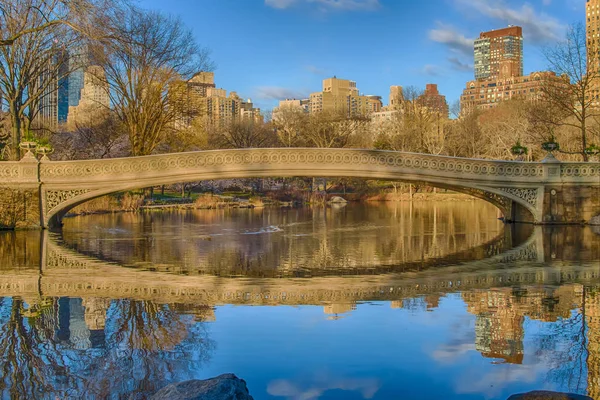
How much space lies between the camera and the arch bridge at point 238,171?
66.1 feet

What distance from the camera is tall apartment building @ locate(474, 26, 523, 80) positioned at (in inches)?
7328

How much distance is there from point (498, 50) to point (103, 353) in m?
201

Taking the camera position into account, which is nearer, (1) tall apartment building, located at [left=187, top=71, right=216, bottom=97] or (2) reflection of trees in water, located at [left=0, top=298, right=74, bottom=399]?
(2) reflection of trees in water, located at [left=0, top=298, right=74, bottom=399]

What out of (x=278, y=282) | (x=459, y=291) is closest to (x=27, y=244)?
(x=278, y=282)

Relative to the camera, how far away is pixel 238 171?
20062mm

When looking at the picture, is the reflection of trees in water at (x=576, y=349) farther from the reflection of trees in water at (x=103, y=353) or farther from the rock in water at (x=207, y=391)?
the reflection of trees in water at (x=103, y=353)

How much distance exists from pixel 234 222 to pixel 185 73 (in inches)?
527

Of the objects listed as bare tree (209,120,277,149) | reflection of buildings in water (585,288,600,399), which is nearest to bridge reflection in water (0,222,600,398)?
reflection of buildings in water (585,288,600,399)

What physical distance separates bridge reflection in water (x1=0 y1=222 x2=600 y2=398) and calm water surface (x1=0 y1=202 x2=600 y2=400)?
3cm

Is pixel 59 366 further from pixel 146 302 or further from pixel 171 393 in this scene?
pixel 146 302

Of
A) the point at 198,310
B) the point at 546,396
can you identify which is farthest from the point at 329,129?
the point at 546,396

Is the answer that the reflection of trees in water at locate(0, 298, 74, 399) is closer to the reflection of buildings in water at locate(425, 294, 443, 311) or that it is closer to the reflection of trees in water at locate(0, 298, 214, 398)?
the reflection of trees in water at locate(0, 298, 214, 398)

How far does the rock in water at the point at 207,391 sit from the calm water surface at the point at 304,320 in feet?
2.72

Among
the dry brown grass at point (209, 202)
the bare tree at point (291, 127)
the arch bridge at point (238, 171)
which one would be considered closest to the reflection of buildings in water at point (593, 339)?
the arch bridge at point (238, 171)
